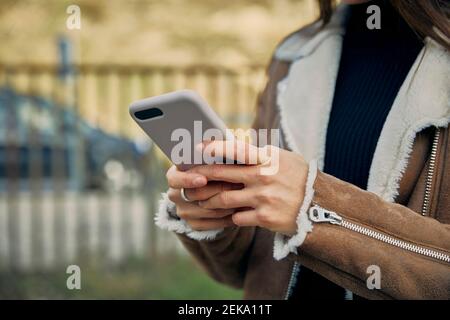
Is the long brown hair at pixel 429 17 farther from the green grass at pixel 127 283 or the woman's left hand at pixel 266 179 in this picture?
the green grass at pixel 127 283

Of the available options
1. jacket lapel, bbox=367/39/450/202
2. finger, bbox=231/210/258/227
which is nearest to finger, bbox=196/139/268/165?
finger, bbox=231/210/258/227

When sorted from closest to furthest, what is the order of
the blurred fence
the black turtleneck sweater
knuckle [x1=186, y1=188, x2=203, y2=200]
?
knuckle [x1=186, y1=188, x2=203, y2=200] → the black turtleneck sweater → the blurred fence

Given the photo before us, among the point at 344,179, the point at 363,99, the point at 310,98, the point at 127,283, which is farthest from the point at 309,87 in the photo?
the point at 127,283

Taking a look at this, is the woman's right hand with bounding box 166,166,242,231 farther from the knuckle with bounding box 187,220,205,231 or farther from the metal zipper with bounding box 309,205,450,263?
the metal zipper with bounding box 309,205,450,263

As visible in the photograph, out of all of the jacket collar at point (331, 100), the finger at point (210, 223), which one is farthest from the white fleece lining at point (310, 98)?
the finger at point (210, 223)

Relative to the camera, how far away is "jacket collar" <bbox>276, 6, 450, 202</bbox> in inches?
57.1

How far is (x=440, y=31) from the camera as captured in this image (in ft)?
4.77

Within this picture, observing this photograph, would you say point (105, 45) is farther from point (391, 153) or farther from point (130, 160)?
point (391, 153)

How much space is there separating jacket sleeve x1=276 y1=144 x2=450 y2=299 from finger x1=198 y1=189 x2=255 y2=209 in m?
0.11

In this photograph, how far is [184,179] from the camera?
1.32 metres

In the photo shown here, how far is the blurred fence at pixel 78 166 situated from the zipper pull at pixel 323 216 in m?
4.06

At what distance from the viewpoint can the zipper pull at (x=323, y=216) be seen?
127 cm
